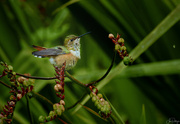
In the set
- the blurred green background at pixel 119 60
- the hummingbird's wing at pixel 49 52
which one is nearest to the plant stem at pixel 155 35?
the blurred green background at pixel 119 60

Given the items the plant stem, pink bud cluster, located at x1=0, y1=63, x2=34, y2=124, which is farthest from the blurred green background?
pink bud cluster, located at x1=0, y1=63, x2=34, y2=124

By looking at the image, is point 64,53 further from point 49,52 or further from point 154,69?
point 154,69

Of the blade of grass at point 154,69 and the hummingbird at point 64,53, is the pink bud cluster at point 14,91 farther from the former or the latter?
the blade of grass at point 154,69

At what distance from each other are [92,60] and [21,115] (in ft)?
0.74

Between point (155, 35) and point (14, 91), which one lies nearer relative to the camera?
point (14, 91)

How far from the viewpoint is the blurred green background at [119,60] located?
554mm

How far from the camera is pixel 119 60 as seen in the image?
59 cm

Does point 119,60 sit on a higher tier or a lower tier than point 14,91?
higher

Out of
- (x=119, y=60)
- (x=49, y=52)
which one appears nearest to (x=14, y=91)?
(x=49, y=52)

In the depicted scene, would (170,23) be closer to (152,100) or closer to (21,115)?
(152,100)

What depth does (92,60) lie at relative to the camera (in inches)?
26.7

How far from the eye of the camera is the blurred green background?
1.82ft

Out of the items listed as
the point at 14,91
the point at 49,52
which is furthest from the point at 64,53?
the point at 14,91

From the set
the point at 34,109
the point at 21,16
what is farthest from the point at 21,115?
the point at 21,16
